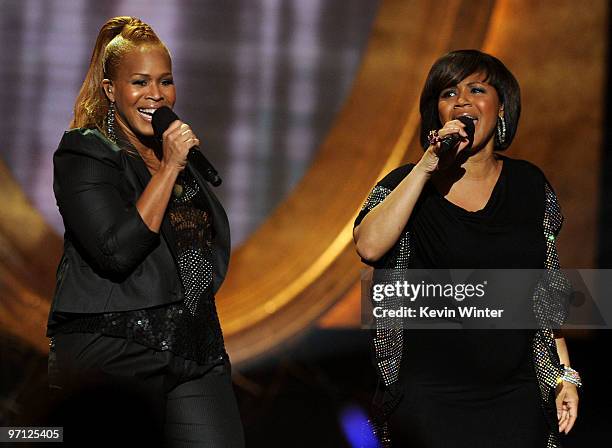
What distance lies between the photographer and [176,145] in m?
1.66

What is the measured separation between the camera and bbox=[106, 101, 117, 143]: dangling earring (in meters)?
1.77

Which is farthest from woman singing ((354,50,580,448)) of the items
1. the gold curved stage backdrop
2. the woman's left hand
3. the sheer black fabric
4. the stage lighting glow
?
the gold curved stage backdrop

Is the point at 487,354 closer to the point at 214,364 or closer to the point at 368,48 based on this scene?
the point at 214,364

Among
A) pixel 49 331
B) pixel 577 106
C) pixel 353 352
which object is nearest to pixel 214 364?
pixel 49 331

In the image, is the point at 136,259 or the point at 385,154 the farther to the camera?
the point at 385,154

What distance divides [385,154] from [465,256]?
130 cm

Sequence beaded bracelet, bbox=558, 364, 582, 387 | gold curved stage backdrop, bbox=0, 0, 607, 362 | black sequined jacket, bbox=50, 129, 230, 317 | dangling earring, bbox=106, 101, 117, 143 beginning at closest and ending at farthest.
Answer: black sequined jacket, bbox=50, 129, 230, 317 → dangling earring, bbox=106, 101, 117, 143 → beaded bracelet, bbox=558, 364, 582, 387 → gold curved stage backdrop, bbox=0, 0, 607, 362

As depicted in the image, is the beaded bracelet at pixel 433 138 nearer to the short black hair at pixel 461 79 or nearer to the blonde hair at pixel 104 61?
the short black hair at pixel 461 79

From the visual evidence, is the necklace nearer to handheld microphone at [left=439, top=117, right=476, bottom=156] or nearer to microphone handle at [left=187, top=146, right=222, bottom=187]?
microphone handle at [left=187, top=146, right=222, bottom=187]

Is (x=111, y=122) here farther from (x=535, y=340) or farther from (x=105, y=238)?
(x=535, y=340)

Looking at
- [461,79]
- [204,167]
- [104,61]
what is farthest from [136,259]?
[461,79]

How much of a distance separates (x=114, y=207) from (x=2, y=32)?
5.40 ft

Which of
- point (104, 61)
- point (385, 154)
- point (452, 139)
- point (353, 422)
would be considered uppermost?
point (385, 154)

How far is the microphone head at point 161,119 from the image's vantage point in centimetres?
169
